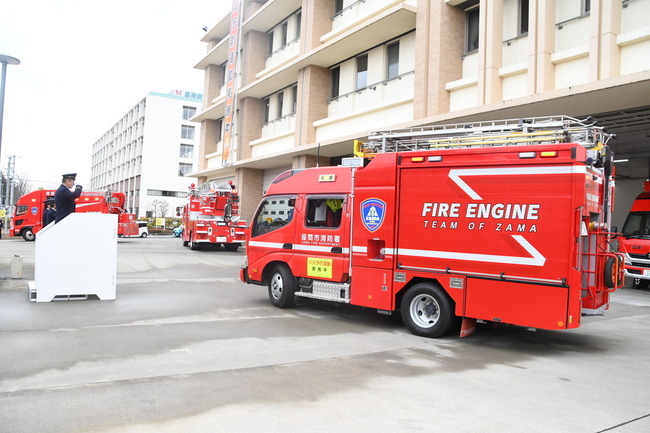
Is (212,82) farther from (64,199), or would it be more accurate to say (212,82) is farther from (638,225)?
(638,225)

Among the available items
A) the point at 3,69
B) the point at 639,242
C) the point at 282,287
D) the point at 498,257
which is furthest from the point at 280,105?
the point at 498,257

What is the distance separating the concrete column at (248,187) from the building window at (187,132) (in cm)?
4856

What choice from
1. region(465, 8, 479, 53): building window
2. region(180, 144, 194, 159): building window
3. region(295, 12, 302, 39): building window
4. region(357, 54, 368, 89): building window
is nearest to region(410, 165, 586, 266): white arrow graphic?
region(465, 8, 479, 53): building window

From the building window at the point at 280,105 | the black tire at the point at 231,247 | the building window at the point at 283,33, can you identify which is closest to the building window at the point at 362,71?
the building window at the point at 280,105

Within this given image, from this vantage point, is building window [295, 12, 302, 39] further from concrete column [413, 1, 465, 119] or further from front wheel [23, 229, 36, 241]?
front wheel [23, 229, 36, 241]

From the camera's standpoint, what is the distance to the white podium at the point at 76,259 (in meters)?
9.57

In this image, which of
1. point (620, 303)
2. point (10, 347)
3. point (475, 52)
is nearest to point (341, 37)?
point (475, 52)

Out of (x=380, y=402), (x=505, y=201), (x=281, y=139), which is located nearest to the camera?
(x=380, y=402)

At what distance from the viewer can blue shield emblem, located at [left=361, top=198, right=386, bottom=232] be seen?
27.0ft

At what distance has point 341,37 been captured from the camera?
20094 mm

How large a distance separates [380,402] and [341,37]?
58.6 ft

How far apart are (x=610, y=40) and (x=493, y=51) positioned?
131 inches

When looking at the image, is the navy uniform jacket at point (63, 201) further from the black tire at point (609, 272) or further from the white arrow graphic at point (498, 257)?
the black tire at point (609, 272)

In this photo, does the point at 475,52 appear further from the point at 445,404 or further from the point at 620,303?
the point at 445,404
